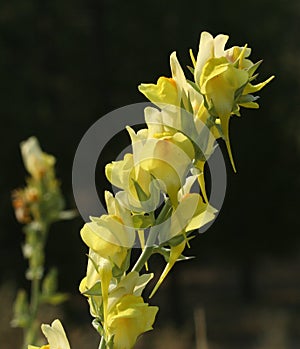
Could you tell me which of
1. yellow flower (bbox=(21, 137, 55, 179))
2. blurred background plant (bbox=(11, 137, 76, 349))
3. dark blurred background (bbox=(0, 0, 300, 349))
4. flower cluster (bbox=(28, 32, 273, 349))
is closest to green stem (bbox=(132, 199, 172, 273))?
flower cluster (bbox=(28, 32, 273, 349))

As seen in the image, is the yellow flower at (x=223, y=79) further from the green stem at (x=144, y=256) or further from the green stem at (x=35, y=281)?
the green stem at (x=35, y=281)

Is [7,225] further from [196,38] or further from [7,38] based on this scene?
[196,38]

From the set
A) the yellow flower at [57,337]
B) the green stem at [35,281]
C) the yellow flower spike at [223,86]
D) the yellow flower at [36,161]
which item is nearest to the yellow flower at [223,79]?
the yellow flower spike at [223,86]

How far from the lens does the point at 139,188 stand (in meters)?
0.76

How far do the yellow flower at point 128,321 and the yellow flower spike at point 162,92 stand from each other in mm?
177

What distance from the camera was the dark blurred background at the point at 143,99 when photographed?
1004 cm

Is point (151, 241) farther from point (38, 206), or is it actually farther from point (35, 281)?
point (38, 206)

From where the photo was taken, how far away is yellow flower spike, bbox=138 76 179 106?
2.52ft

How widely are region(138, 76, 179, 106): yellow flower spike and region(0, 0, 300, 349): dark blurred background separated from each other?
873 centimetres

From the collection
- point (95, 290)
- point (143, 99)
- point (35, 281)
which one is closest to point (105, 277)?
point (95, 290)

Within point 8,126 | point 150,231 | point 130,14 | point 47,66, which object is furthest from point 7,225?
point 150,231

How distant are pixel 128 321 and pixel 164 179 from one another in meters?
0.13

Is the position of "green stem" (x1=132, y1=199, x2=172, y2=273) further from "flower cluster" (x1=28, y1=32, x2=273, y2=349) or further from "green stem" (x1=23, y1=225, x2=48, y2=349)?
"green stem" (x1=23, y1=225, x2=48, y2=349)

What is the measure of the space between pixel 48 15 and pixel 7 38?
0.57 meters
